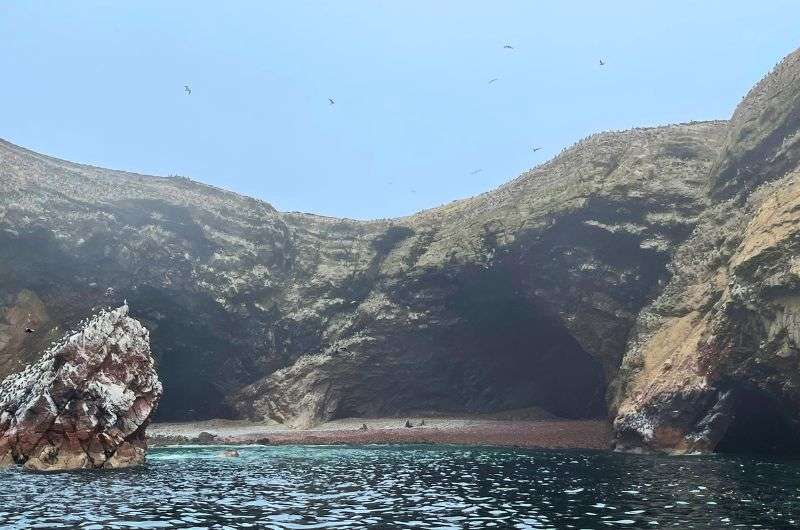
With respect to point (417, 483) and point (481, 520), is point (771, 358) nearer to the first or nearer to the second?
point (417, 483)

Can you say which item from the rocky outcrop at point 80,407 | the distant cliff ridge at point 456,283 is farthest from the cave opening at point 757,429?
the rocky outcrop at point 80,407

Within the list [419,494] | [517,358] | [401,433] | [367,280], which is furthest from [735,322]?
[367,280]

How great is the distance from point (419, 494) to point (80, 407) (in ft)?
81.8

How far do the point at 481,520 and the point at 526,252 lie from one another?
2165 inches

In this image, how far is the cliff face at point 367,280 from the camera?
69188mm

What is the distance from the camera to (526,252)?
2906 inches

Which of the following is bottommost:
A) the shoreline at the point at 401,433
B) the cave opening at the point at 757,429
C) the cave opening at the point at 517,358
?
the shoreline at the point at 401,433

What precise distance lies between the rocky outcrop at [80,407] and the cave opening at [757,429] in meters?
43.3

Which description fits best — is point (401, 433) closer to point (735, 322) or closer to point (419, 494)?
point (735, 322)

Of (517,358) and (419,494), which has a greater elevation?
(517,358)

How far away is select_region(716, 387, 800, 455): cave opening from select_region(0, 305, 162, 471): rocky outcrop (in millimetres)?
43348

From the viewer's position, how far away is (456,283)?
80062 millimetres

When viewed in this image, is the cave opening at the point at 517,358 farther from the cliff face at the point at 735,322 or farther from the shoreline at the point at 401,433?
the cliff face at the point at 735,322

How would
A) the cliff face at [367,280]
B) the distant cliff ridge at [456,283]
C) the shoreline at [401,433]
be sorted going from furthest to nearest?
1. the cliff face at [367,280]
2. the shoreline at [401,433]
3. the distant cliff ridge at [456,283]
